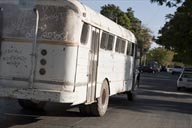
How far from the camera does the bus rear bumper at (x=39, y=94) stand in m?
10.1

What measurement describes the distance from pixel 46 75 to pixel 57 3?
164cm

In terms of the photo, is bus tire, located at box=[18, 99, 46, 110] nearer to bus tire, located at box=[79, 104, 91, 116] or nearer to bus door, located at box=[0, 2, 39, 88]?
bus tire, located at box=[79, 104, 91, 116]

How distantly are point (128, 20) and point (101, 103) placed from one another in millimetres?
69437

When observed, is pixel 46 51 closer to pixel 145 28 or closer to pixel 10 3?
pixel 10 3

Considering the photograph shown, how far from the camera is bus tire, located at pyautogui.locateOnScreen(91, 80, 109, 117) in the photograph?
13094 millimetres

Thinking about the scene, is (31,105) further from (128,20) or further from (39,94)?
(128,20)

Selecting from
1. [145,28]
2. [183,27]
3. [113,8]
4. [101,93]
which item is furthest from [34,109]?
[145,28]

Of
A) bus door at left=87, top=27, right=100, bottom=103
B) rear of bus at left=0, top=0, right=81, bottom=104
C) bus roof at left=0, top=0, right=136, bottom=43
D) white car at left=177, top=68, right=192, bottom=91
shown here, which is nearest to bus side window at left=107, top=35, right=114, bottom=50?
bus roof at left=0, top=0, right=136, bottom=43

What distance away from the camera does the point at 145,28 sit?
110125 mm

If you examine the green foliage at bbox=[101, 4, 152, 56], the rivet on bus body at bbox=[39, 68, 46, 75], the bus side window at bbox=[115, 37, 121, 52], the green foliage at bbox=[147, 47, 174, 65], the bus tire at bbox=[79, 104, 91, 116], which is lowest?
the bus tire at bbox=[79, 104, 91, 116]

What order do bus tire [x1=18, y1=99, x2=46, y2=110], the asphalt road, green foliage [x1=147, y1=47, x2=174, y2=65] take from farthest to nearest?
green foliage [x1=147, y1=47, x2=174, y2=65] < bus tire [x1=18, y1=99, x2=46, y2=110] < the asphalt road

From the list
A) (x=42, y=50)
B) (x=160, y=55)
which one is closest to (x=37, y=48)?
(x=42, y=50)

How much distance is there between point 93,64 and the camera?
12.2 m

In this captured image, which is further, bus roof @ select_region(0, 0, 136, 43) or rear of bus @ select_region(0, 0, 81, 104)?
bus roof @ select_region(0, 0, 136, 43)
